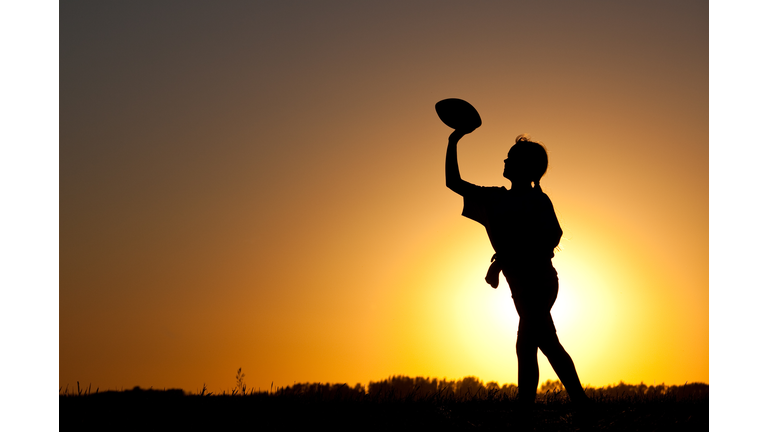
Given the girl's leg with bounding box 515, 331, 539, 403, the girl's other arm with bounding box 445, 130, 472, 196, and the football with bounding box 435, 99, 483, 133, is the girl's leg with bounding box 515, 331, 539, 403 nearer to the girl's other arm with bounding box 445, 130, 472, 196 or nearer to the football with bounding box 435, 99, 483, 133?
the girl's other arm with bounding box 445, 130, 472, 196

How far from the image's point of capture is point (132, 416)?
15.8 ft

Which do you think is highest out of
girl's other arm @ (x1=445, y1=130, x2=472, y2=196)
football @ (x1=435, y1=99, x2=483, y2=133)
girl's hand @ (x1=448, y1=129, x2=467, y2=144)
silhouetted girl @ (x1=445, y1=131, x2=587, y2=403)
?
football @ (x1=435, y1=99, x2=483, y2=133)

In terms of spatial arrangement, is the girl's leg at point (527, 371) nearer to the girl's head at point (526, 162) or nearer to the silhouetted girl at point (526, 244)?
the silhouetted girl at point (526, 244)

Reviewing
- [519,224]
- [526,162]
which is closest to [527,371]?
[519,224]

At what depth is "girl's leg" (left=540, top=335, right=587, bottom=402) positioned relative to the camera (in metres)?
5.38

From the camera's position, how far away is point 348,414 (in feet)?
16.6

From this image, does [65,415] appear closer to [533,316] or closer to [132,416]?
[132,416]

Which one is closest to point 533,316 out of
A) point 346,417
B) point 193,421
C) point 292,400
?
point 346,417

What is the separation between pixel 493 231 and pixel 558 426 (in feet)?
5.10

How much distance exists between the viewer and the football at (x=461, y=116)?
6035 millimetres

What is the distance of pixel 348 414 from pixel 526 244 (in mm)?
1864

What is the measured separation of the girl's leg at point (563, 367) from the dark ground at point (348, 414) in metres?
0.13

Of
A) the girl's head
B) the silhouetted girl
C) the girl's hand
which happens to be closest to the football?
the girl's hand

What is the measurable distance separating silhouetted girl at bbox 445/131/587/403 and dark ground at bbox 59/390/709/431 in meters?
0.33
